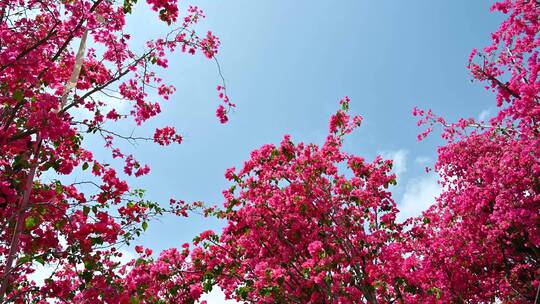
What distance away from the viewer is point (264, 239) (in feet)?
37.7

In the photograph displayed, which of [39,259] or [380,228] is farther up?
[380,228]

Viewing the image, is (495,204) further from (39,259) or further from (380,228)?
(39,259)

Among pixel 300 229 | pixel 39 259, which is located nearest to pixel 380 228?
pixel 300 229

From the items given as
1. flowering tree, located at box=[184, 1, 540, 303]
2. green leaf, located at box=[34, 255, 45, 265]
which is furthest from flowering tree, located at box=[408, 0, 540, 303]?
green leaf, located at box=[34, 255, 45, 265]

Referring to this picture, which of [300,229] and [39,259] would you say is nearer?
[39,259]

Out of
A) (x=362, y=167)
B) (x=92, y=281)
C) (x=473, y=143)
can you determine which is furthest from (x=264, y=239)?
(x=473, y=143)

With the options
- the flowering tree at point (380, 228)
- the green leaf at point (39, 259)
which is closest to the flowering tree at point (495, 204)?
the flowering tree at point (380, 228)

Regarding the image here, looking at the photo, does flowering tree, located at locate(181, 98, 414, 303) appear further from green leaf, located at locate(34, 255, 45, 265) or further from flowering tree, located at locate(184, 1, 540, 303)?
green leaf, located at locate(34, 255, 45, 265)

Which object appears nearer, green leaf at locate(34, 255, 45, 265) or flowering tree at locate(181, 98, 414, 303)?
green leaf at locate(34, 255, 45, 265)

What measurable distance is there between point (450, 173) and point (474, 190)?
1.65 metres

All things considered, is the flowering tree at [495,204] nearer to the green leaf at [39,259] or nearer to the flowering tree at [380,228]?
the flowering tree at [380,228]

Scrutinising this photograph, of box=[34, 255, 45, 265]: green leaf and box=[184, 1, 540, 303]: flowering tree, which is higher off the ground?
box=[184, 1, 540, 303]: flowering tree

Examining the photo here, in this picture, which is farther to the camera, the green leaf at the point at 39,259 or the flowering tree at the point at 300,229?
the flowering tree at the point at 300,229

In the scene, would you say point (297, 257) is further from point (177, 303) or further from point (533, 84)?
point (533, 84)
